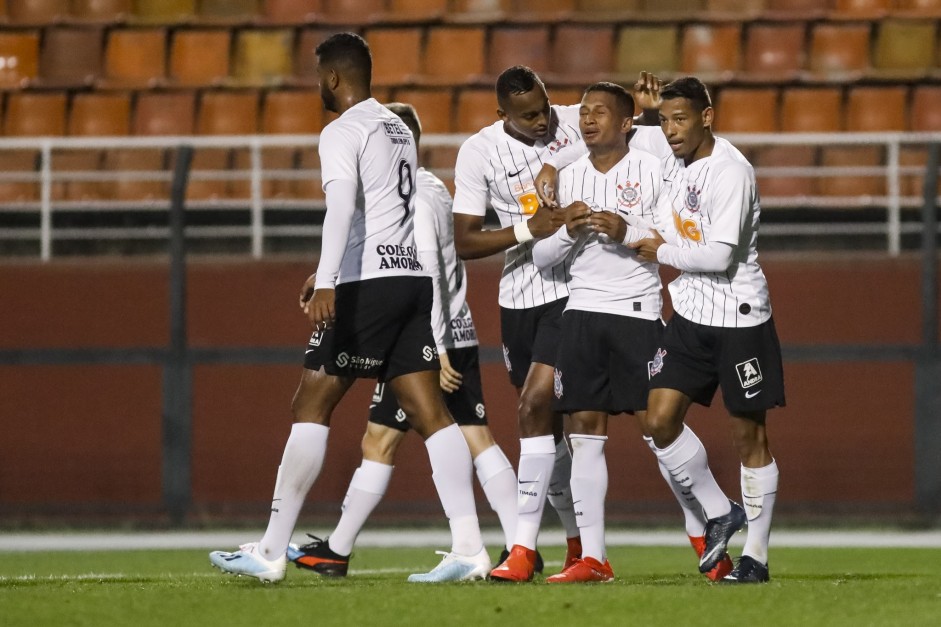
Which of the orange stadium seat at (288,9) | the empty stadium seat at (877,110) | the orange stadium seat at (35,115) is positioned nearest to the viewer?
the empty stadium seat at (877,110)

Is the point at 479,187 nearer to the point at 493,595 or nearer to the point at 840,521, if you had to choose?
the point at 493,595

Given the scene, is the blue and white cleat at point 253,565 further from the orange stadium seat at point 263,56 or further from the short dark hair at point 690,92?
Result: the orange stadium seat at point 263,56

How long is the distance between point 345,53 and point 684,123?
1388 millimetres

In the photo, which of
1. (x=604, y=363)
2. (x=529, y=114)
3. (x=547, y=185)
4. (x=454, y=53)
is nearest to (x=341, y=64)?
(x=529, y=114)

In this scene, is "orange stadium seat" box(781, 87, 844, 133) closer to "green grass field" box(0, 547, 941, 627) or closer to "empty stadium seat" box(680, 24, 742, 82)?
"empty stadium seat" box(680, 24, 742, 82)

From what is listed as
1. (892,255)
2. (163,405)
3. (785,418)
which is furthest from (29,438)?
(892,255)

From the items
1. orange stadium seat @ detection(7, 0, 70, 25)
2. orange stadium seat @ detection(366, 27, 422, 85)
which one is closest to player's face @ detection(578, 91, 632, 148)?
orange stadium seat @ detection(366, 27, 422, 85)

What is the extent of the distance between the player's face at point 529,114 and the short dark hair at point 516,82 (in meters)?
0.02

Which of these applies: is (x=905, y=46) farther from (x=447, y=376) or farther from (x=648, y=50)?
(x=447, y=376)

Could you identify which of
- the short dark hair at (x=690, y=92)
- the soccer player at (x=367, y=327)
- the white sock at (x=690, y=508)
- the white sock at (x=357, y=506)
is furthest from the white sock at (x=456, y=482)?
the short dark hair at (x=690, y=92)

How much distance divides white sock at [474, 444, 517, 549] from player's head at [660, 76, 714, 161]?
1654 mm

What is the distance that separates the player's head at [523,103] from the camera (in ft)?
22.7

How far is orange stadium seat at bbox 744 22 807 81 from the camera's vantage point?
13156 millimetres

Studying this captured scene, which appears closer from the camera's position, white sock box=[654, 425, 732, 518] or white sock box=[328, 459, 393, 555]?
white sock box=[654, 425, 732, 518]
